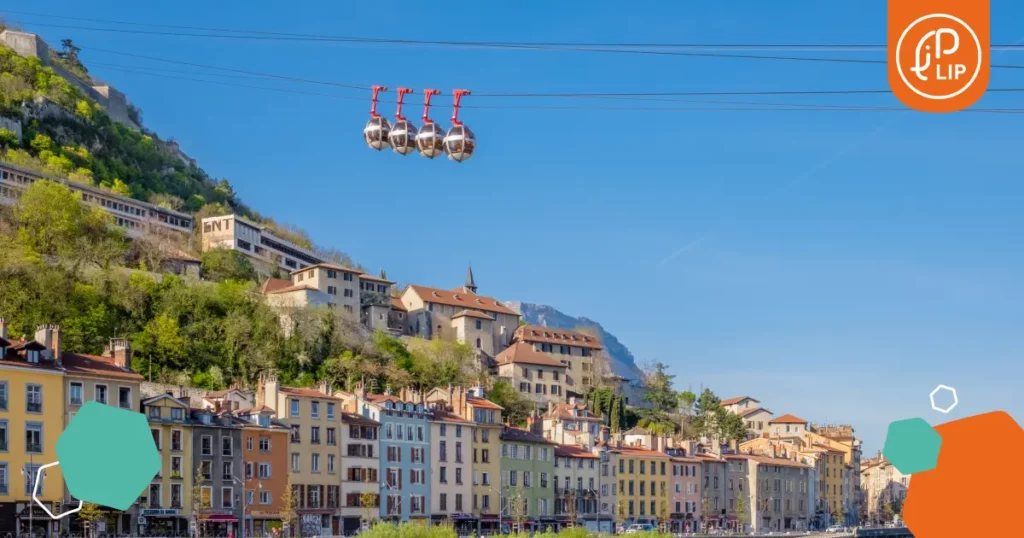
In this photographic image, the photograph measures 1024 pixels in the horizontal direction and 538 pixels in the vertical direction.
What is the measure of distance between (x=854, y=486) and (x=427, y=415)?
6884 cm

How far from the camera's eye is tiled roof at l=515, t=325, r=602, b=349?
139m

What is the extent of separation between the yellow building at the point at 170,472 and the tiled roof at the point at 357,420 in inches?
459

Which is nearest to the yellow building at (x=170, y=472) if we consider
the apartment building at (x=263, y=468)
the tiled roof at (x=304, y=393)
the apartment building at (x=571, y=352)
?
the apartment building at (x=263, y=468)

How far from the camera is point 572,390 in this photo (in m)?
137

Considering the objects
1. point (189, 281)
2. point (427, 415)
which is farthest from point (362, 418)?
point (189, 281)

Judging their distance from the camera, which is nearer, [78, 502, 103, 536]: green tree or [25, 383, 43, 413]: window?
[25, 383, 43, 413]: window

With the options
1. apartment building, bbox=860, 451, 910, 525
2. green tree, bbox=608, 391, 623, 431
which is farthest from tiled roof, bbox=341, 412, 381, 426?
apartment building, bbox=860, 451, 910, 525

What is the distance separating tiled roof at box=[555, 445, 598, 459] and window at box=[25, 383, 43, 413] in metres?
39.8

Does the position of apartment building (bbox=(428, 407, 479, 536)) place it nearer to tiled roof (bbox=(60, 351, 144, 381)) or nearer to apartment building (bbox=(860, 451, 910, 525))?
tiled roof (bbox=(60, 351, 144, 381))

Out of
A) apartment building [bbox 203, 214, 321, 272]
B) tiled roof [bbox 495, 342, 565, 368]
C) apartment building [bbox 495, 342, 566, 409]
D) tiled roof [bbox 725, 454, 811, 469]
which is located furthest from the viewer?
apartment building [bbox 203, 214, 321, 272]

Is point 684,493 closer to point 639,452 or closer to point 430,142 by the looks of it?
point 639,452

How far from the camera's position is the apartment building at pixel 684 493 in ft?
352

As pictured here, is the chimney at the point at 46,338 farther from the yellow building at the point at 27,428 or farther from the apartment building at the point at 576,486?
the apartment building at the point at 576,486

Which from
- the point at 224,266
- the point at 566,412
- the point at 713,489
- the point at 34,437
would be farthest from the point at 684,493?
the point at 34,437
